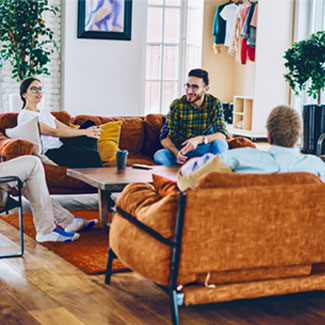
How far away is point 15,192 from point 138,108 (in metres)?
4.11

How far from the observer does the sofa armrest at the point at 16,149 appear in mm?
4258

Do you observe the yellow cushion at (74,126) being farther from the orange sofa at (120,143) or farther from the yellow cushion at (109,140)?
the yellow cushion at (109,140)

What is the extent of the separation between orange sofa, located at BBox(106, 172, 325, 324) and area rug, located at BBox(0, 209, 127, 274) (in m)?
0.68

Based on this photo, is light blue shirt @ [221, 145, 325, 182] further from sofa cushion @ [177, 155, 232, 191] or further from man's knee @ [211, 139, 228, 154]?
man's knee @ [211, 139, 228, 154]

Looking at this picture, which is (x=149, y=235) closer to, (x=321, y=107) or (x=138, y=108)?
(x=321, y=107)

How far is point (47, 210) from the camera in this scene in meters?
3.61

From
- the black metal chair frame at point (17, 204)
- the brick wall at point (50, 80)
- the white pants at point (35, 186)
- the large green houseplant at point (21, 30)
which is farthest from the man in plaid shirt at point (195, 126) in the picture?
the brick wall at point (50, 80)

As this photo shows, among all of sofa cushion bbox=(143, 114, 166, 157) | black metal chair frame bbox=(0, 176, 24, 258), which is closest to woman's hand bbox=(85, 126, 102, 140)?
sofa cushion bbox=(143, 114, 166, 157)

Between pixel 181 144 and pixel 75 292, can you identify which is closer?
pixel 75 292

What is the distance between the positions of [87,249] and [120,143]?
5.84 feet

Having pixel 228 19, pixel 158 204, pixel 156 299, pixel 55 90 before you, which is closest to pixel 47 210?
pixel 156 299

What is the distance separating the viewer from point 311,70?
7230mm

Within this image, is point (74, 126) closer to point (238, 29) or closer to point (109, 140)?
point (109, 140)

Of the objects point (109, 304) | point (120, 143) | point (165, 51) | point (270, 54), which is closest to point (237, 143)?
point (120, 143)
